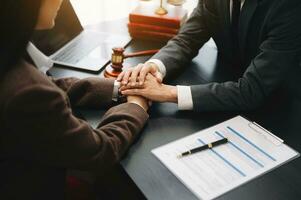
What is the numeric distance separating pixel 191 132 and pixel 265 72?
1.00 ft

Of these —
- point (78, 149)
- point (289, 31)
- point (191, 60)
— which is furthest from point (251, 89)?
point (78, 149)

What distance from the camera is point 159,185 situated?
2.69 feet

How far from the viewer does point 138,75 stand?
3.81ft

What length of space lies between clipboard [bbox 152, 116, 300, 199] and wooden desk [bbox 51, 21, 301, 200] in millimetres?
18

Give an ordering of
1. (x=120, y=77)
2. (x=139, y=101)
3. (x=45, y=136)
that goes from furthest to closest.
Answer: (x=120, y=77) < (x=139, y=101) < (x=45, y=136)

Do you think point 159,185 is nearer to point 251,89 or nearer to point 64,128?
point 64,128

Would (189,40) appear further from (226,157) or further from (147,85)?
(226,157)

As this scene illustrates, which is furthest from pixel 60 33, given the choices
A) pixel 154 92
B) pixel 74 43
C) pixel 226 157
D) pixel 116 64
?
pixel 226 157

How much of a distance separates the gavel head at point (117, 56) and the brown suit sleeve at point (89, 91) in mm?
118

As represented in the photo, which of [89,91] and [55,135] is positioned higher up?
[55,135]

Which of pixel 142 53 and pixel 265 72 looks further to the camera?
pixel 142 53

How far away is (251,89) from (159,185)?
0.46 m

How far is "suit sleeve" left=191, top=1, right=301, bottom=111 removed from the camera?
103 centimetres

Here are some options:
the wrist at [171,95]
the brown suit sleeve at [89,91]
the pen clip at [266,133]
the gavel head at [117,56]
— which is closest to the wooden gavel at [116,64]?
the gavel head at [117,56]
